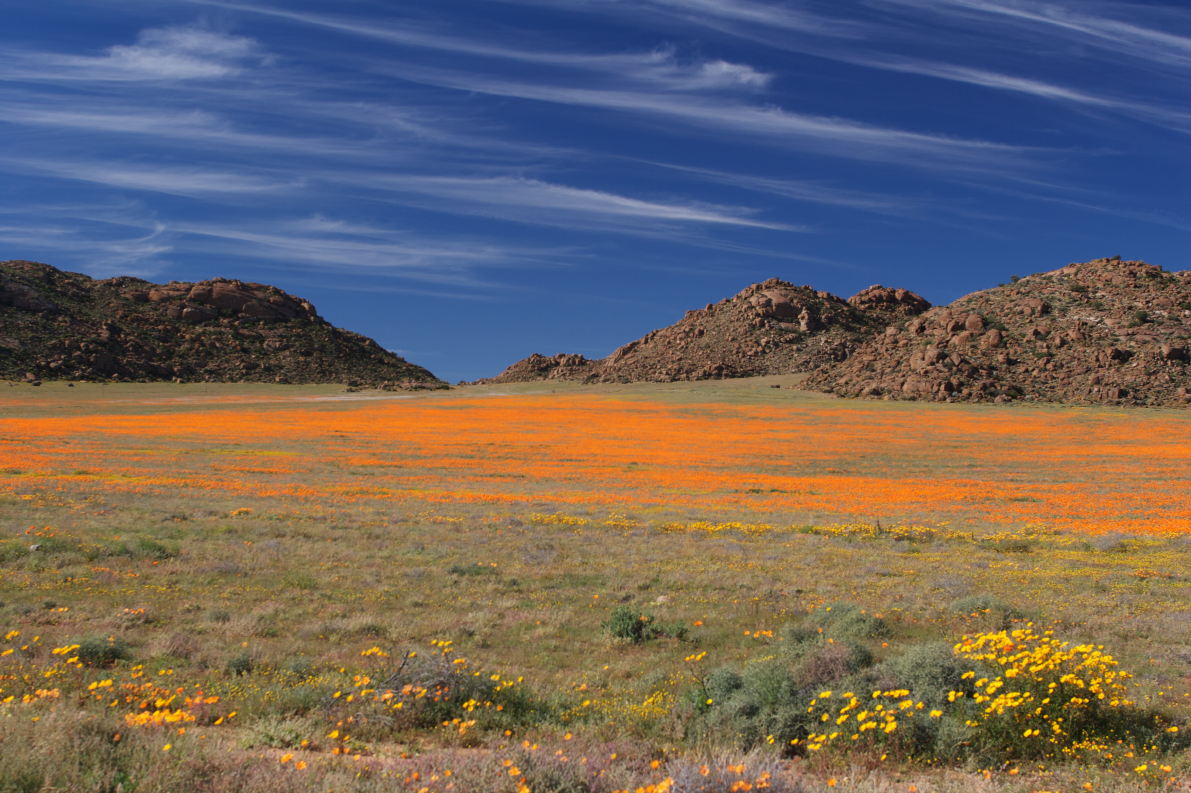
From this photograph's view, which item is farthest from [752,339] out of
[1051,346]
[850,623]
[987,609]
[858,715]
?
[858,715]

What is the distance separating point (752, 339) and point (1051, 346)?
2167 inches

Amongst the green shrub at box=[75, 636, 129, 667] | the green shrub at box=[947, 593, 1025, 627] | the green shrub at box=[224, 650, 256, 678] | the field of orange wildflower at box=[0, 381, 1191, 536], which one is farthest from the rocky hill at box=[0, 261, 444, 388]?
the green shrub at box=[947, 593, 1025, 627]

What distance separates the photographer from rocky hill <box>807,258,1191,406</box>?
265 feet

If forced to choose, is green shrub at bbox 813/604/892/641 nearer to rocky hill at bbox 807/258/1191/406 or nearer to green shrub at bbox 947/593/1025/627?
green shrub at bbox 947/593/1025/627

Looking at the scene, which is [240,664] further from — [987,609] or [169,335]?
[169,335]

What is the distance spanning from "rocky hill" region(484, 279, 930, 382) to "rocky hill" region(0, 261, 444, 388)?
35257 millimetres

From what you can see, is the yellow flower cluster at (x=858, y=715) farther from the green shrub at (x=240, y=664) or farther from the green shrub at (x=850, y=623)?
the green shrub at (x=240, y=664)

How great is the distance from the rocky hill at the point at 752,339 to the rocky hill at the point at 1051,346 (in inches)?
874

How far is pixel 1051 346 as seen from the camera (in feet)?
295

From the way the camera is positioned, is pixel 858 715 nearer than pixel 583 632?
Yes

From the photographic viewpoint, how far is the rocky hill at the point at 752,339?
129625 millimetres

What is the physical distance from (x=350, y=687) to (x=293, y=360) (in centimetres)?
13174

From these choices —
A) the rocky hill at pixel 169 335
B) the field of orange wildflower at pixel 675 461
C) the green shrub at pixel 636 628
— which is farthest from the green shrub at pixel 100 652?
the rocky hill at pixel 169 335

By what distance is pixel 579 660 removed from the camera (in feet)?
31.7
